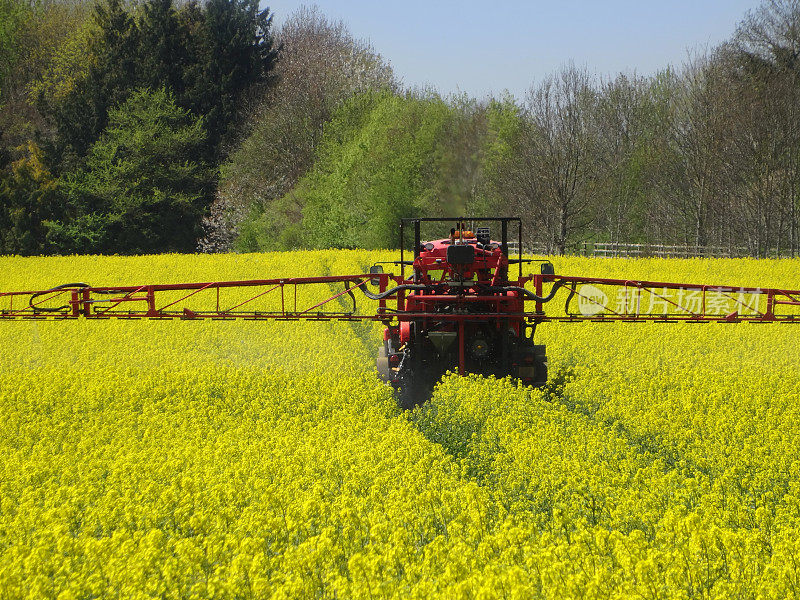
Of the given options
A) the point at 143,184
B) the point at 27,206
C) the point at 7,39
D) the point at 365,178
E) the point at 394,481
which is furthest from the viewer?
A: the point at 7,39

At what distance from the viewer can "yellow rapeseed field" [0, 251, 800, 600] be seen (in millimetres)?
4723

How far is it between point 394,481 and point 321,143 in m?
44.5

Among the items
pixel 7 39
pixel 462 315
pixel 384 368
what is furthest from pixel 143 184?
pixel 462 315

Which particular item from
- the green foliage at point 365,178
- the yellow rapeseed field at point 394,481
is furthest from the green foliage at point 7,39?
the yellow rapeseed field at point 394,481

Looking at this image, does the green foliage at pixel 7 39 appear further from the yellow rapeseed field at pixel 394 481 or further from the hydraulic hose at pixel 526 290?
the hydraulic hose at pixel 526 290

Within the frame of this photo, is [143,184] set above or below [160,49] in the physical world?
below

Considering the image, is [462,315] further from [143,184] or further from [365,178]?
[143,184]

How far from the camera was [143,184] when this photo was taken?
46250mm

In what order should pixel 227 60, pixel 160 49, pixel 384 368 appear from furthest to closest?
pixel 227 60, pixel 160 49, pixel 384 368

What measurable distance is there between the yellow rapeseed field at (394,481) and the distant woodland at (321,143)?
18727 mm

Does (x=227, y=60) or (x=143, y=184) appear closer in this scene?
(x=143, y=184)

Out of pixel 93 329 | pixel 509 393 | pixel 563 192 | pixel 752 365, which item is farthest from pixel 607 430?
pixel 563 192

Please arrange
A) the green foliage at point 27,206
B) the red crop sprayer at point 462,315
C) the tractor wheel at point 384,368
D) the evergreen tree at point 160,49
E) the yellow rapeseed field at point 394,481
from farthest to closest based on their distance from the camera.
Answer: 1. the evergreen tree at point 160,49
2. the green foliage at point 27,206
3. the tractor wheel at point 384,368
4. the red crop sprayer at point 462,315
5. the yellow rapeseed field at point 394,481

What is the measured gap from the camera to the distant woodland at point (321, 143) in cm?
3766
